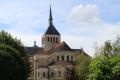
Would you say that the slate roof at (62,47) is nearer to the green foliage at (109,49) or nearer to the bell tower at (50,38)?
the bell tower at (50,38)

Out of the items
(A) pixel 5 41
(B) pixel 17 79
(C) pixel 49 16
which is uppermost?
(C) pixel 49 16

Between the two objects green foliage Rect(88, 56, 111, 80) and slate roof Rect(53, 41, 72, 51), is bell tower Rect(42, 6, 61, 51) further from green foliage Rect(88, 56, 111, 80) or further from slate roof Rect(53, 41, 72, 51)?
green foliage Rect(88, 56, 111, 80)

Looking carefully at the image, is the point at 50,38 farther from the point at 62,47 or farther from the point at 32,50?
the point at 62,47

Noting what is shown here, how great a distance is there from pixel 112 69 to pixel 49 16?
404 feet

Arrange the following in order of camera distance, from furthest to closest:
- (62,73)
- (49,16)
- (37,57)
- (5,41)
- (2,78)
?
(49,16) < (37,57) < (62,73) < (5,41) < (2,78)

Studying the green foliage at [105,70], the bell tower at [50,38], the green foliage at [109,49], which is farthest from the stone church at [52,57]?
the green foliage at [105,70]

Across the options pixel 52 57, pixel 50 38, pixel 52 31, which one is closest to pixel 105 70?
pixel 52 57

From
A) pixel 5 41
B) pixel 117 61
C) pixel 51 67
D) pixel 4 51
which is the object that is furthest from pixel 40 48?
pixel 117 61

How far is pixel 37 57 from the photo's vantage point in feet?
562

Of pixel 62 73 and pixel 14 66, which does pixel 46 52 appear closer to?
pixel 62 73

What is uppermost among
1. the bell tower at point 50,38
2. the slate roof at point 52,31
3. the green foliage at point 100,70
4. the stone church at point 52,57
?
the slate roof at point 52,31

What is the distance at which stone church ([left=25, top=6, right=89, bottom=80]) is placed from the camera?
518ft

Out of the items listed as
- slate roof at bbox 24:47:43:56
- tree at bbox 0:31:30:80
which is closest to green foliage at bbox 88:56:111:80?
tree at bbox 0:31:30:80

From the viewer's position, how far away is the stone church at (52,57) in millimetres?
157800
